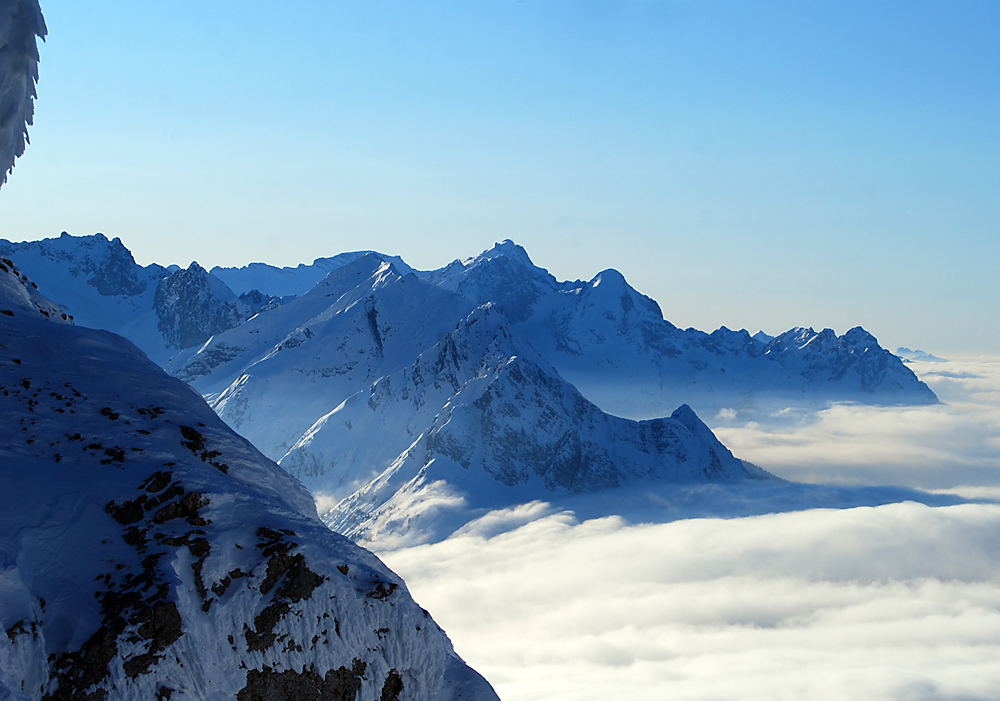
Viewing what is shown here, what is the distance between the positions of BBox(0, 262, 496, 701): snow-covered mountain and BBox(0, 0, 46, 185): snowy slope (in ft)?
25.6

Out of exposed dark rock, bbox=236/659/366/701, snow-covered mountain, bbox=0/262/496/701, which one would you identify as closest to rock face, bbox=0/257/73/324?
snow-covered mountain, bbox=0/262/496/701

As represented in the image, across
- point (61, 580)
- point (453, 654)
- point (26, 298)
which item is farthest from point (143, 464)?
point (26, 298)

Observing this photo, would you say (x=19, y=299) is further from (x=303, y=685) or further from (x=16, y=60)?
(x=303, y=685)

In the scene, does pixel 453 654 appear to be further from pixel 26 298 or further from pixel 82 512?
pixel 26 298

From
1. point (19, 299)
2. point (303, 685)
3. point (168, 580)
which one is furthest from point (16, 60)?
point (303, 685)

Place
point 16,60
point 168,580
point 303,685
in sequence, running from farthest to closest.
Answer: point 16,60, point 303,685, point 168,580

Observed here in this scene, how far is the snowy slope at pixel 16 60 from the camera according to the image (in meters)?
25.5

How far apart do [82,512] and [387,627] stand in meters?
8.37

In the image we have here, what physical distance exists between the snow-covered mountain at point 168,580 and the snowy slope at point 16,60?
7.80 metres

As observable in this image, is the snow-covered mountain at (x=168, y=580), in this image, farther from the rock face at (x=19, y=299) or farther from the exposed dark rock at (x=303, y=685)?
the rock face at (x=19, y=299)

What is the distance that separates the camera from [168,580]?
20000 millimetres

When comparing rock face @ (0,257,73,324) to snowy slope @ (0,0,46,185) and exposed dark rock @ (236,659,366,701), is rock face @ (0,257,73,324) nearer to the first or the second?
snowy slope @ (0,0,46,185)

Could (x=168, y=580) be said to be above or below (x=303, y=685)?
above

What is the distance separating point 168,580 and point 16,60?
17.0m
